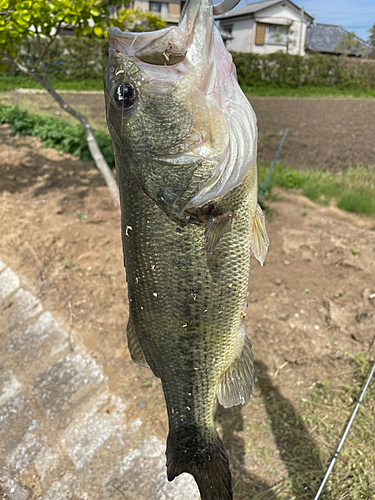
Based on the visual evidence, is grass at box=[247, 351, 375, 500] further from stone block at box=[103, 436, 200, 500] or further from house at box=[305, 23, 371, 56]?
house at box=[305, 23, 371, 56]

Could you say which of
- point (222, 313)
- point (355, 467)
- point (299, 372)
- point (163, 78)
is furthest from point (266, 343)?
point (163, 78)

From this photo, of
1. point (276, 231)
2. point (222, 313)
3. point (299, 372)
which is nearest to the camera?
point (222, 313)

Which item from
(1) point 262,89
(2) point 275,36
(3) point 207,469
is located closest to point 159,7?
(1) point 262,89

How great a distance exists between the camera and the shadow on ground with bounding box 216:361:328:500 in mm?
2445

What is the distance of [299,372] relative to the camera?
3174mm

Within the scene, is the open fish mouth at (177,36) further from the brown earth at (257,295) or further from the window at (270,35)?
the window at (270,35)

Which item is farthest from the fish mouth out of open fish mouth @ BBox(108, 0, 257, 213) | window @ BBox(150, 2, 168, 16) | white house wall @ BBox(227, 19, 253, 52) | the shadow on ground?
window @ BBox(150, 2, 168, 16)

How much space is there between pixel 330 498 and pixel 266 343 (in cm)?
127

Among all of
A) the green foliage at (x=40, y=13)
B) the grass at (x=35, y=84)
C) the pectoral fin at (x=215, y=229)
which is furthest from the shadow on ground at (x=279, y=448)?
the grass at (x=35, y=84)

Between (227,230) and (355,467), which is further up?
(227,230)

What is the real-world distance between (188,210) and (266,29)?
1098 cm

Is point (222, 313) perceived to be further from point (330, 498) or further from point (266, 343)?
point (266, 343)

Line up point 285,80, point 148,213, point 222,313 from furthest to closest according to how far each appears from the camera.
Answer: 1. point 285,80
2. point 222,313
3. point 148,213

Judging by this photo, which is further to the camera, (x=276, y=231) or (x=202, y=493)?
(x=276, y=231)
